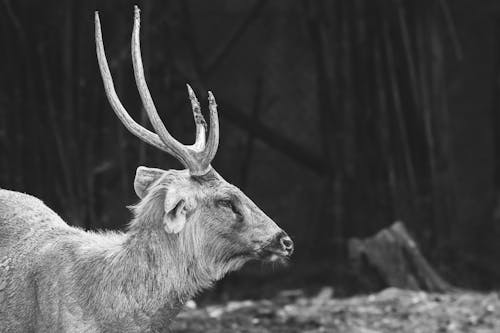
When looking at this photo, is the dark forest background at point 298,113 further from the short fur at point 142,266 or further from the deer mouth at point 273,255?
the deer mouth at point 273,255

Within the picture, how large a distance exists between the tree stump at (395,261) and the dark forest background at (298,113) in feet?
0.95

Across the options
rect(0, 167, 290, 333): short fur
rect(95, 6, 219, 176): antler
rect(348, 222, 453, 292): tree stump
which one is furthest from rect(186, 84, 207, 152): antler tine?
A: rect(348, 222, 453, 292): tree stump

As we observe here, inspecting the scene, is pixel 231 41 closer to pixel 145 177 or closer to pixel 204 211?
pixel 145 177

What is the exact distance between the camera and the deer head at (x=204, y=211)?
184 inches

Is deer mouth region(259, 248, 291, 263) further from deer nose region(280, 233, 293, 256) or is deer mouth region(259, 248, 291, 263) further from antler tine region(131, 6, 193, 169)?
antler tine region(131, 6, 193, 169)

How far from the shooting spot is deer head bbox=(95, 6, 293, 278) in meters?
4.67

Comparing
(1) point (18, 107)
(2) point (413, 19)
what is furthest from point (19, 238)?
(2) point (413, 19)

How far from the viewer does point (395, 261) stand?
337 inches

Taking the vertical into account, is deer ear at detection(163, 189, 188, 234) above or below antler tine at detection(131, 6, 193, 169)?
below

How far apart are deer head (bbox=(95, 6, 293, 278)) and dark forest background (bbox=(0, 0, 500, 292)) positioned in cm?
362

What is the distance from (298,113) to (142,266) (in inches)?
229

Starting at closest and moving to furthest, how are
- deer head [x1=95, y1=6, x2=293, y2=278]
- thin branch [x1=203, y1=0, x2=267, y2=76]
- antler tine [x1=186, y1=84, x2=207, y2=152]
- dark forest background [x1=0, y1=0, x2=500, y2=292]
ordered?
deer head [x1=95, y1=6, x2=293, y2=278] < antler tine [x1=186, y1=84, x2=207, y2=152] < dark forest background [x1=0, y1=0, x2=500, y2=292] < thin branch [x1=203, y1=0, x2=267, y2=76]

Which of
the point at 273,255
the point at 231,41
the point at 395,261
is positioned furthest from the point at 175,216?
the point at 231,41

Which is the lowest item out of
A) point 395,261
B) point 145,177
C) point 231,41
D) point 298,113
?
point 395,261
